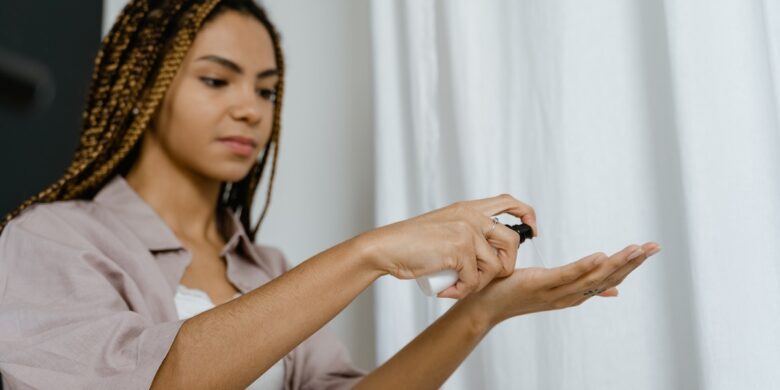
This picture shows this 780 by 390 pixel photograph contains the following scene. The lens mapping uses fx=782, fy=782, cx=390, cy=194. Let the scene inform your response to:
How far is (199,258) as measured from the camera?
1.20 meters

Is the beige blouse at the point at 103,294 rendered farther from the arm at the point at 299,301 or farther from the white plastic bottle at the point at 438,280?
the white plastic bottle at the point at 438,280

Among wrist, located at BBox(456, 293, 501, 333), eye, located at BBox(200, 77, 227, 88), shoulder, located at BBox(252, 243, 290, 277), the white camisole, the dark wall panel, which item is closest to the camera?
wrist, located at BBox(456, 293, 501, 333)

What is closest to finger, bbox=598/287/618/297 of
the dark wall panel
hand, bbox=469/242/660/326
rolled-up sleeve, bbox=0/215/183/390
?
hand, bbox=469/242/660/326

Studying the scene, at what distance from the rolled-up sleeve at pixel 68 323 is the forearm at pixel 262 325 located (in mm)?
23

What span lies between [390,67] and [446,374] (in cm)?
50

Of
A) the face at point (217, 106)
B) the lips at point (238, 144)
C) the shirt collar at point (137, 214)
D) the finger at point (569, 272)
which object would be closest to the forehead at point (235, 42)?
the face at point (217, 106)

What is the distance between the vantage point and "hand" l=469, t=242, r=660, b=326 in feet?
2.36

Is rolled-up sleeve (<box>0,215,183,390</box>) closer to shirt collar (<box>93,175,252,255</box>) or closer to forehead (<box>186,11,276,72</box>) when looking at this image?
shirt collar (<box>93,175,252,255</box>)

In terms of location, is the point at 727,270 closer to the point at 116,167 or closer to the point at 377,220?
the point at 377,220

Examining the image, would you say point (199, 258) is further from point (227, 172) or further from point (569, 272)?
point (569, 272)

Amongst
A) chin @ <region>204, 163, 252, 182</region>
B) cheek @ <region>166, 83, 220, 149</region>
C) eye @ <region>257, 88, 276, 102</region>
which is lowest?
chin @ <region>204, 163, 252, 182</region>

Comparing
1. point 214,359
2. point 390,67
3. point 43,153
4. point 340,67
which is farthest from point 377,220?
point 43,153

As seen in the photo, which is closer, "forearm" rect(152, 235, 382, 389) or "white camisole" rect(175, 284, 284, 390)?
"forearm" rect(152, 235, 382, 389)

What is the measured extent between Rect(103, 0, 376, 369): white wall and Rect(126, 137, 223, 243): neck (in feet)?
0.78
